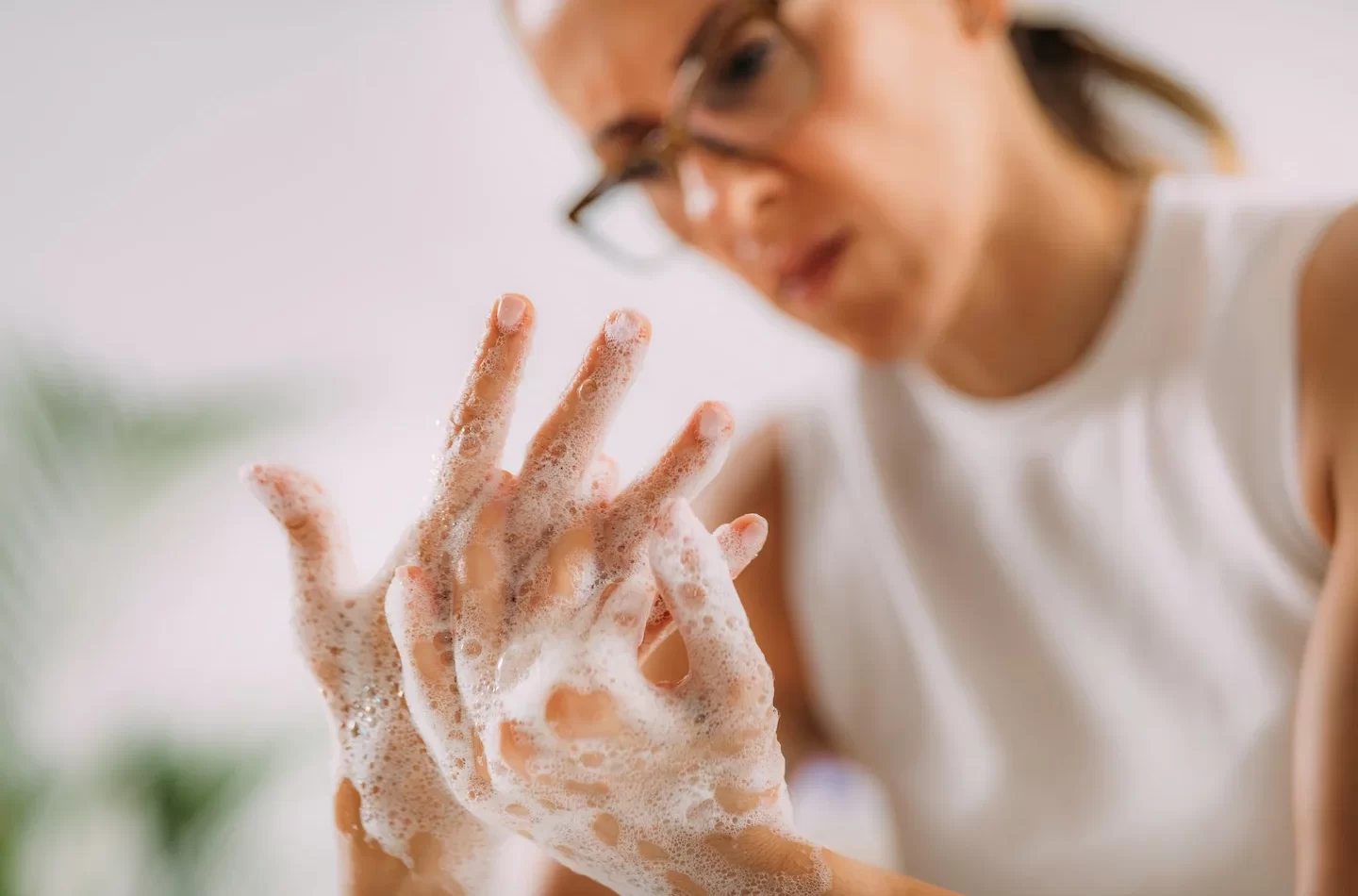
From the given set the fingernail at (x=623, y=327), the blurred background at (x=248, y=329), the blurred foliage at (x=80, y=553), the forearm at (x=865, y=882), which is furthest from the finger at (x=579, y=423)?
the blurred foliage at (x=80, y=553)

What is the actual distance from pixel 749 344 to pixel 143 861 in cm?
95

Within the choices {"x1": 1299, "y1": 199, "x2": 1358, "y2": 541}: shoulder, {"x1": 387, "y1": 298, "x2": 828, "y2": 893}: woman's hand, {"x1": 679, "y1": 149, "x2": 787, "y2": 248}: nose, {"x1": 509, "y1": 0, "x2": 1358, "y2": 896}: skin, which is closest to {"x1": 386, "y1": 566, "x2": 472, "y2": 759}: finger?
{"x1": 387, "y1": 298, "x2": 828, "y2": 893}: woman's hand

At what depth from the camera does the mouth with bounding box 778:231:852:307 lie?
0.71m

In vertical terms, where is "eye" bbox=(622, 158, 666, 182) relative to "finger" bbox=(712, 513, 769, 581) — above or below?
above

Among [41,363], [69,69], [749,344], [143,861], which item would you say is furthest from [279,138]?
[143,861]

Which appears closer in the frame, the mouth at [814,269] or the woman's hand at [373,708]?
the woman's hand at [373,708]

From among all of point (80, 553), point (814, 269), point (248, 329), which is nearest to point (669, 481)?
point (814, 269)

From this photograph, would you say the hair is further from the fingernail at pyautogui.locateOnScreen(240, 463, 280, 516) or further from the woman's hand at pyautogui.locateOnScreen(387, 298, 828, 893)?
the fingernail at pyautogui.locateOnScreen(240, 463, 280, 516)

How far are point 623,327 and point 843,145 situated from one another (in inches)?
14.0

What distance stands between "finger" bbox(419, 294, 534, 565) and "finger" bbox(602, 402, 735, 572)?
63mm

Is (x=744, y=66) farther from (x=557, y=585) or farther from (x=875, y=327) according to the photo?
(x=557, y=585)

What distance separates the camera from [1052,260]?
0.77 m

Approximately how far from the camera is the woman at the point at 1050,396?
651mm

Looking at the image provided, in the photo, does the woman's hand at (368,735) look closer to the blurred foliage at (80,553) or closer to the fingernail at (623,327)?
the fingernail at (623,327)
